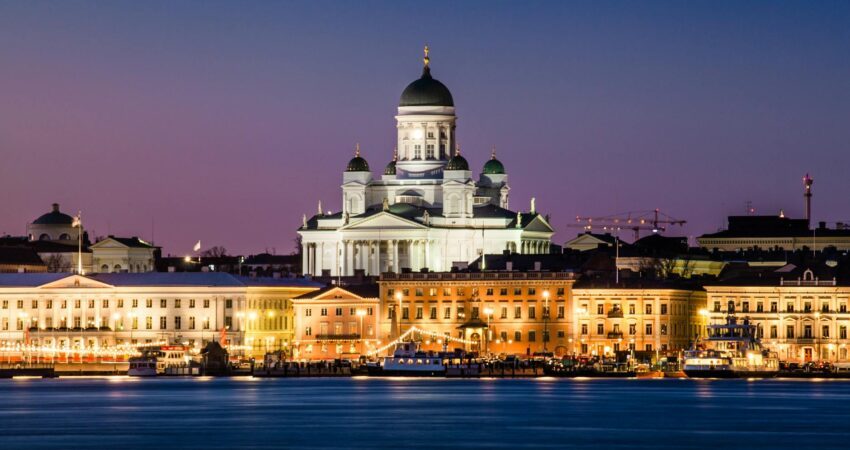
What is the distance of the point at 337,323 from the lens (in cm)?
17688

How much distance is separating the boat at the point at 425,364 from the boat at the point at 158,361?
13.4 metres

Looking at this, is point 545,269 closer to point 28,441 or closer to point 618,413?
point 618,413

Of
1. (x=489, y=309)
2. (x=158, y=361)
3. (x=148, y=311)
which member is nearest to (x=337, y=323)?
(x=489, y=309)

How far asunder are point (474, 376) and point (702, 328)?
23640 millimetres

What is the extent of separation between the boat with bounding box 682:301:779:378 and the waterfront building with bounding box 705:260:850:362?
1254cm

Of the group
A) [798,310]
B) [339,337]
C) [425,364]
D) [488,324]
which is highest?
[798,310]

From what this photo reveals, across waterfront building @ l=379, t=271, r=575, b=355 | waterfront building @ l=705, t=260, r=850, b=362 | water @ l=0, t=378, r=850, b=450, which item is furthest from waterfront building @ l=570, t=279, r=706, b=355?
water @ l=0, t=378, r=850, b=450

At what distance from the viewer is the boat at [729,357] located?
484ft

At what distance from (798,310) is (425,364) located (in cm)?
2375

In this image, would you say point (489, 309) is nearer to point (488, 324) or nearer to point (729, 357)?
point (488, 324)

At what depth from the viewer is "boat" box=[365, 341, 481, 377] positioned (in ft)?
502

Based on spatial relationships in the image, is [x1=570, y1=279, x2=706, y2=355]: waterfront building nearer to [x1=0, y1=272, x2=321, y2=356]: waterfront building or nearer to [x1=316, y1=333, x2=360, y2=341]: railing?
[x1=316, y1=333, x2=360, y2=341]: railing

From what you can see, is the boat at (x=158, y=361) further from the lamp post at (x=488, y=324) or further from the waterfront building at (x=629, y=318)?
the waterfront building at (x=629, y=318)

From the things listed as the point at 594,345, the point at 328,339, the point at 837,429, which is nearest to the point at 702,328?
the point at 594,345
